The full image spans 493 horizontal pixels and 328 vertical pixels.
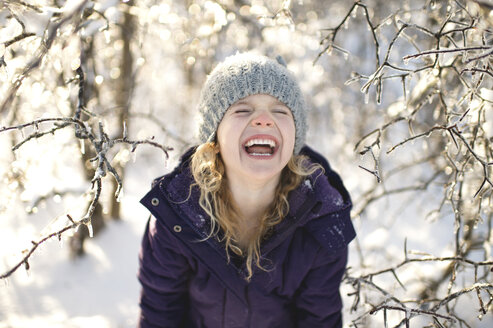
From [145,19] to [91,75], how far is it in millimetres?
900

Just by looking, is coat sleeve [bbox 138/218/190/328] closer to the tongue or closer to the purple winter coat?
the purple winter coat

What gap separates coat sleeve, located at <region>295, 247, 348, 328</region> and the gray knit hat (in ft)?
1.91

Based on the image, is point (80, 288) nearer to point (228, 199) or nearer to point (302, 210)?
point (228, 199)

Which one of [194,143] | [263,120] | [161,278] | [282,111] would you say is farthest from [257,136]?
[194,143]

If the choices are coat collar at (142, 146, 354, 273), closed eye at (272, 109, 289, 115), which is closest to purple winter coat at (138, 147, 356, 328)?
coat collar at (142, 146, 354, 273)

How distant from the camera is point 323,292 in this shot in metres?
1.75

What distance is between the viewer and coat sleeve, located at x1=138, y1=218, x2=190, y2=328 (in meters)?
1.68

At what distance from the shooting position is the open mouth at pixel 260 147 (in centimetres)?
156

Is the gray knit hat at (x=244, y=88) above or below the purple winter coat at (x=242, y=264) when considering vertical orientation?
above

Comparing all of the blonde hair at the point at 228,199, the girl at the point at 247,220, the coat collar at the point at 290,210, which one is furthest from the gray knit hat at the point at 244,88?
the coat collar at the point at 290,210

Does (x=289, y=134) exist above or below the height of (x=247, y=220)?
above

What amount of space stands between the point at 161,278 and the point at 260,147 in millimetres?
763

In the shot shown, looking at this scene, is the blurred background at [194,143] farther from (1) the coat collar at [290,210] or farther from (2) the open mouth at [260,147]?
(2) the open mouth at [260,147]

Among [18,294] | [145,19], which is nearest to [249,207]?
[145,19]
